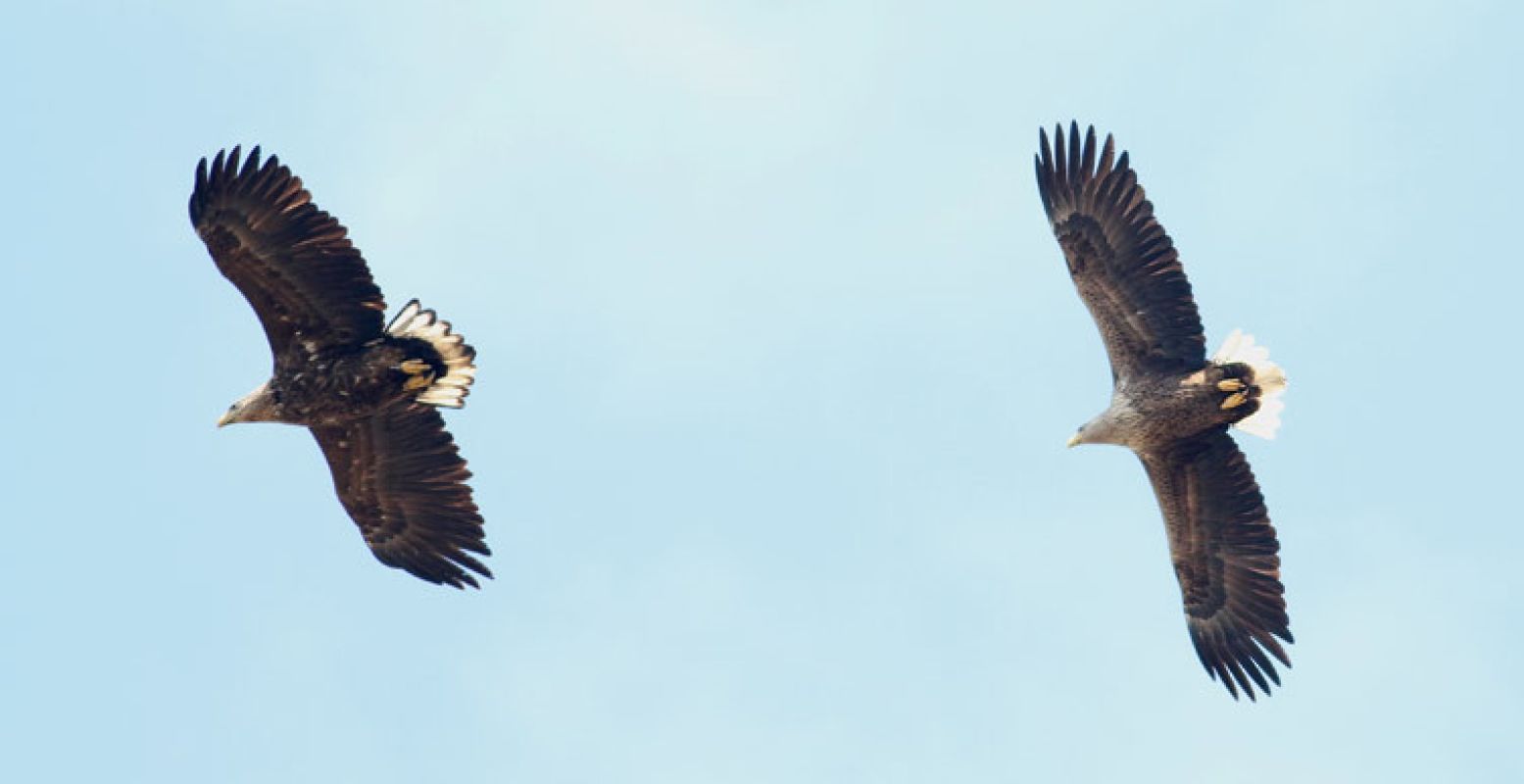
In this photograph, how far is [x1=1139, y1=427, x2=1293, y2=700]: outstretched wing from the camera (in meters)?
17.3

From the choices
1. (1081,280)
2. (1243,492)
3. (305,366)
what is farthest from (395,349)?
(1243,492)

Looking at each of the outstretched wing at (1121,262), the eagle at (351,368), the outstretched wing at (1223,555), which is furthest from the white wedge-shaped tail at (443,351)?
the outstretched wing at (1223,555)

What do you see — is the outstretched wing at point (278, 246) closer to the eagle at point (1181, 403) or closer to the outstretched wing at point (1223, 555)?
the eagle at point (1181, 403)

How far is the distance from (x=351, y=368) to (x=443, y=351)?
627 mm

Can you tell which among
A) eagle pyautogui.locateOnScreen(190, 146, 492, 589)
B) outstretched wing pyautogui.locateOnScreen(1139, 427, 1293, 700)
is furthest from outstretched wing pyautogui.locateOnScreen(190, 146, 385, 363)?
outstretched wing pyautogui.locateOnScreen(1139, 427, 1293, 700)

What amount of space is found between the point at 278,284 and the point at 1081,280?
537cm

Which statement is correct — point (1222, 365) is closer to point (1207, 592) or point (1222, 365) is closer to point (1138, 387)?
point (1138, 387)

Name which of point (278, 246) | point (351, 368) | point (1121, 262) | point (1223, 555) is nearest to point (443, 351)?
point (351, 368)

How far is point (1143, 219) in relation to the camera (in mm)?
16875

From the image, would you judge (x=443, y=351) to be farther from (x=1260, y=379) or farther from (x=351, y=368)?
(x=1260, y=379)

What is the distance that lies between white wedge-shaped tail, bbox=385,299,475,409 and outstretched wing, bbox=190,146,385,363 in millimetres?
418

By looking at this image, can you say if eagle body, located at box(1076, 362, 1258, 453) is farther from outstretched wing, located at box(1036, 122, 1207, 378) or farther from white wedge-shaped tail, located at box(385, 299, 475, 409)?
white wedge-shaped tail, located at box(385, 299, 475, 409)

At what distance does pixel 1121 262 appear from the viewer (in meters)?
16.9

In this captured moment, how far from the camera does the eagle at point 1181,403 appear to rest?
1689 cm
